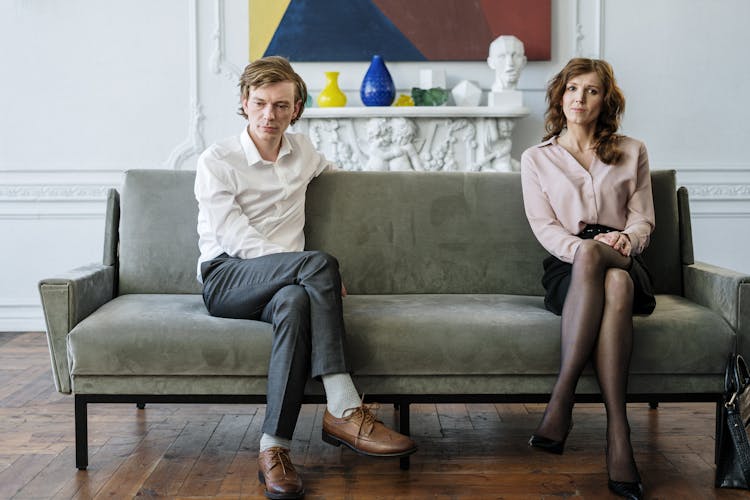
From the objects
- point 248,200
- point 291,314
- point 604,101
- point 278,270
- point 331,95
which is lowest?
point 291,314

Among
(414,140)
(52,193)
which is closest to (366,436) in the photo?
(414,140)

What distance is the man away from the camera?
2.08 meters

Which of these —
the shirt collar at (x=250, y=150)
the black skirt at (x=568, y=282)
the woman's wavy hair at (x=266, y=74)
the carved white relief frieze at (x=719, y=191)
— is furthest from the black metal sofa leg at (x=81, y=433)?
the carved white relief frieze at (x=719, y=191)

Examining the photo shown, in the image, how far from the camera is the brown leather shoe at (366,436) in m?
2.08

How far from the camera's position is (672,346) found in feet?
7.36

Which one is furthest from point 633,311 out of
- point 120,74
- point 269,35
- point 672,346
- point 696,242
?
point 120,74

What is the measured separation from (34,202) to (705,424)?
358 centimetres

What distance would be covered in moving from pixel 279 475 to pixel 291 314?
1.34 feet

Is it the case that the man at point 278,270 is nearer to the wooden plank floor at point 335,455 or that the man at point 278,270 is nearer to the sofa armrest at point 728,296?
the wooden plank floor at point 335,455

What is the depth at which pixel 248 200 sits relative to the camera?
249 centimetres

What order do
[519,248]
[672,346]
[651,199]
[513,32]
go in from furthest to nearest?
[513,32] → [519,248] → [651,199] → [672,346]

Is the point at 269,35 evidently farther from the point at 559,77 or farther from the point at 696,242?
the point at 696,242

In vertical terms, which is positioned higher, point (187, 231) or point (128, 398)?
point (187, 231)

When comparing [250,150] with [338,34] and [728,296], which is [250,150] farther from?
[338,34]
